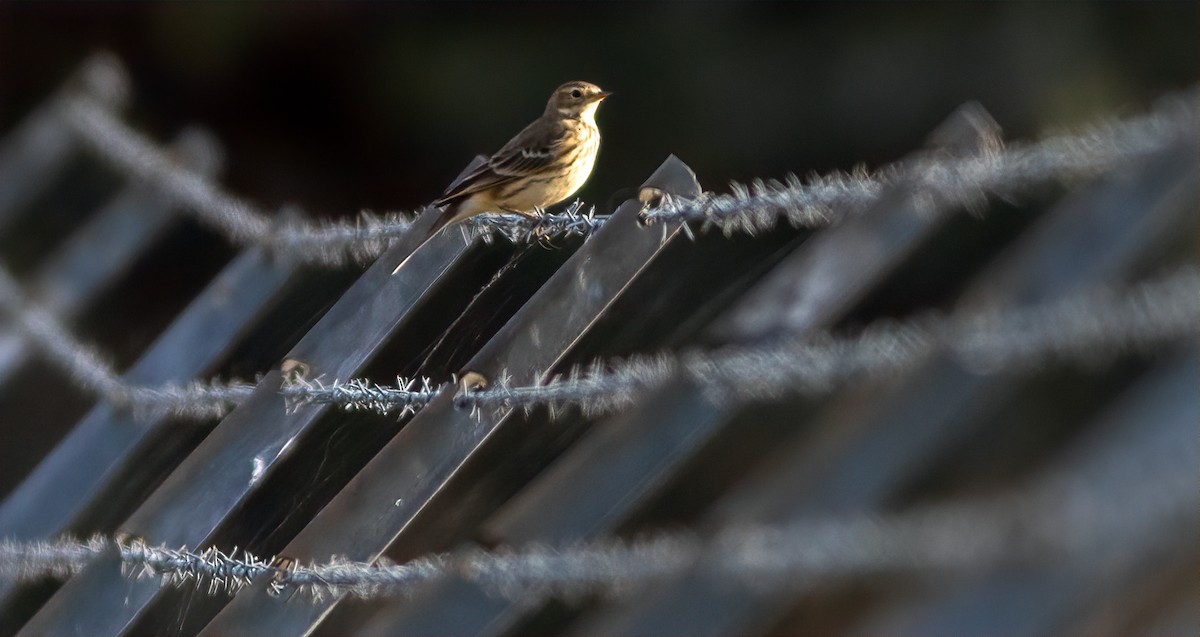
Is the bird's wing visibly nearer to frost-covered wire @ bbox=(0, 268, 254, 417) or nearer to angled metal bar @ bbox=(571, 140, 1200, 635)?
frost-covered wire @ bbox=(0, 268, 254, 417)

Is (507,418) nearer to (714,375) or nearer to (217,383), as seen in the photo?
(714,375)

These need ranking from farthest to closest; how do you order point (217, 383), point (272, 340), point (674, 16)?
point (674, 16) < point (217, 383) < point (272, 340)

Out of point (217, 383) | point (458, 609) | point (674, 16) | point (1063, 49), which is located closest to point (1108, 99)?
point (1063, 49)

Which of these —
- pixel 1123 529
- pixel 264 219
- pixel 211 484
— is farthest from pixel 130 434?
pixel 1123 529

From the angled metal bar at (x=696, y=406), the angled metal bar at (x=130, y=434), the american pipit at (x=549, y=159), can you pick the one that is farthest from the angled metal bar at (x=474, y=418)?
the american pipit at (x=549, y=159)

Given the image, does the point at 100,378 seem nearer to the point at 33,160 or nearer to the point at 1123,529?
the point at 33,160

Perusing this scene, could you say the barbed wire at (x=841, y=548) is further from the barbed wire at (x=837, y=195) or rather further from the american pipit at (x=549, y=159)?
the american pipit at (x=549, y=159)

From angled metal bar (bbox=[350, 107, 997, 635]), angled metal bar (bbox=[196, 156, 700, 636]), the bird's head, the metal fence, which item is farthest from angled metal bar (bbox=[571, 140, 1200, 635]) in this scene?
the bird's head
